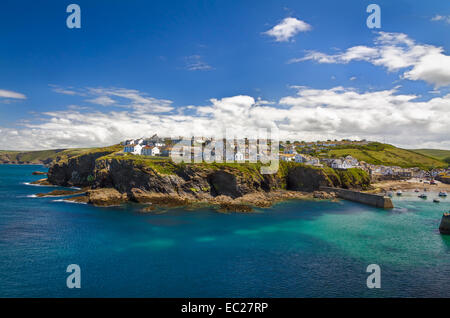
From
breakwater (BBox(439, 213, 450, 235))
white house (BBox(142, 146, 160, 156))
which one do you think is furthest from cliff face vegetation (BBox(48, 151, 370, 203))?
breakwater (BBox(439, 213, 450, 235))

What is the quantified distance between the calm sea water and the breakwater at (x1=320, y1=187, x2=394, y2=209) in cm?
944

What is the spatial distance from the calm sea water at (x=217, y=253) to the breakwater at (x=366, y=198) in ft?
31.0

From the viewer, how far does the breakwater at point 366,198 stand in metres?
63.1

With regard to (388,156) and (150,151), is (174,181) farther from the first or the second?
(388,156)

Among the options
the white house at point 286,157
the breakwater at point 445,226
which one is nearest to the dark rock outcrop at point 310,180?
the white house at point 286,157

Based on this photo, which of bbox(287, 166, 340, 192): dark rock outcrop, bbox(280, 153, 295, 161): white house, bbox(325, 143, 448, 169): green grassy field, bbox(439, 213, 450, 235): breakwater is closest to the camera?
bbox(439, 213, 450, 235): breakwater

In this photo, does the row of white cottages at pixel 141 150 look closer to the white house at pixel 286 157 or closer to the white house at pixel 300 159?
the white house at pixel 286 157

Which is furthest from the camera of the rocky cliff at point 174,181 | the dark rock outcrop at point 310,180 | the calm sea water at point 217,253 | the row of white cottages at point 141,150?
the row of white cottages at point 141,150

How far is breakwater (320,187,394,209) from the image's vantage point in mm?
63141

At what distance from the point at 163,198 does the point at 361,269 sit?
154ft

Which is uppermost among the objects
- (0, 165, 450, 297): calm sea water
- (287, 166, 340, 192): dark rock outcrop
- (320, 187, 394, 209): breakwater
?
(287, 166, 340, 192): dark rock outcrop

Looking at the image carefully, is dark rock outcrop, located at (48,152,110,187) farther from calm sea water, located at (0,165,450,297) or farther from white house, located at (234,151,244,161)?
white house, located at (234,151,244,161)
